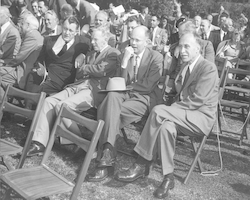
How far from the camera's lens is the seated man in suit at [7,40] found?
226 inches

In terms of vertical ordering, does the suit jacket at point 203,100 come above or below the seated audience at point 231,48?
below

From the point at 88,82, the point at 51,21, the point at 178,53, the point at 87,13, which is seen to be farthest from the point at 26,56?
the point at 178,53

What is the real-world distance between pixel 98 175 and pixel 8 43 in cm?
293

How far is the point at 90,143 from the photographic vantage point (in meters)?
2.86

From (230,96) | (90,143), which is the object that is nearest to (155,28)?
(230,96)

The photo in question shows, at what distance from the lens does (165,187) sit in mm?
3711

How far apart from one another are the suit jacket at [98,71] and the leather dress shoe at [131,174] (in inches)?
47.8

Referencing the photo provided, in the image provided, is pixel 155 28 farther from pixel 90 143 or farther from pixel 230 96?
pixel 90 143

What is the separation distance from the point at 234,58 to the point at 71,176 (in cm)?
447

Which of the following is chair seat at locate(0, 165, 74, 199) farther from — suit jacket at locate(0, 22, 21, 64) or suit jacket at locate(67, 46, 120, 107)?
suit jacket at locate(0, 22, 21, 64)

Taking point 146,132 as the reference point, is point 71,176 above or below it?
below

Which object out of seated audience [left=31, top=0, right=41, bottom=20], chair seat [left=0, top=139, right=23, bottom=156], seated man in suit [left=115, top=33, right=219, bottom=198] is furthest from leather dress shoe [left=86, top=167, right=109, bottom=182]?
seated audience [left=31, top=0, right=41, bottom=20]

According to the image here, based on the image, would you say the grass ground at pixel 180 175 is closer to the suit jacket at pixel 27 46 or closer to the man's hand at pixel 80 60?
the suit jacket at pixel 27 46

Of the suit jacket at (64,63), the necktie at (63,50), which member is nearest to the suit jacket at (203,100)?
the suit jacket at (64,63)
